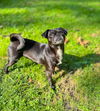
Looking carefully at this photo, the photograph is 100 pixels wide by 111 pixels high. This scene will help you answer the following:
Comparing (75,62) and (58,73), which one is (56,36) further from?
(75,62)

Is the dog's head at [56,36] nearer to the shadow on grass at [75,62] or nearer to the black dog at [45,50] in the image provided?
the black dog at [45,50]

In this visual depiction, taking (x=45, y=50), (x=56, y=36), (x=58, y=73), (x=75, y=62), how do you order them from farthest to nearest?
(x=75, y=62) < (x=58, y=73) < (x=45, y=50) < (x=56, y=36)

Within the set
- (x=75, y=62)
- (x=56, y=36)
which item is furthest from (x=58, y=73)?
(x=56, y=36)

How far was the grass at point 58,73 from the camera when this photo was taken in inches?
159

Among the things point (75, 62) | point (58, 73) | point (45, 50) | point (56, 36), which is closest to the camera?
point (56, 36)

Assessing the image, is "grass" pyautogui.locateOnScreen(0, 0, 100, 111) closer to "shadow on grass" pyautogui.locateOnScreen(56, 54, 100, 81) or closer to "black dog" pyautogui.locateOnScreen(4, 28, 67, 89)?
"shadow on grass" pyautogui.locateOnScreen(56, 54, 100, 81)

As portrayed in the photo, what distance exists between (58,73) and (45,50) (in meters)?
0.71

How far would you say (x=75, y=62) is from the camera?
5.20 m

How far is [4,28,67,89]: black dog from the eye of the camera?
13.0 ft

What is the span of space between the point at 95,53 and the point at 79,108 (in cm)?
214

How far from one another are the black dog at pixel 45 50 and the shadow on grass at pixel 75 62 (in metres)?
0.57

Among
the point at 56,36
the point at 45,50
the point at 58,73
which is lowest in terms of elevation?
the point at 58,73

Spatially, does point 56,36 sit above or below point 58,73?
above

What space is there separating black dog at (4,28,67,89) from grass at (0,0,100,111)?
12.8 inches
